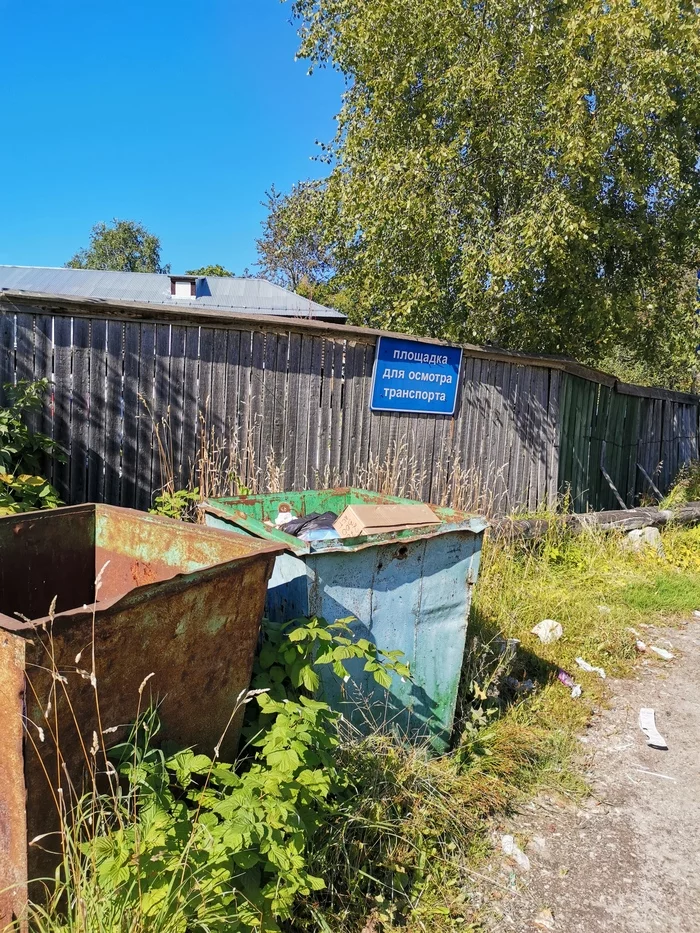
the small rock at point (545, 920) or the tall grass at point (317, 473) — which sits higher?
the tall grass at point (317, 473)

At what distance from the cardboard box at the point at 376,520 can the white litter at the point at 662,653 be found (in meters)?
2.81

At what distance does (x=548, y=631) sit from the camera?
5020mm

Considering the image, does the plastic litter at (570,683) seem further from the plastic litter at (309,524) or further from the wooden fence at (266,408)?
the wooden fence at (266,408)

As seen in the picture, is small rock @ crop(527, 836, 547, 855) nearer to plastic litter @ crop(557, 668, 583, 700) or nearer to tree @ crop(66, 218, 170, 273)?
plastic litter @ crop(557, 668, 583, 700)

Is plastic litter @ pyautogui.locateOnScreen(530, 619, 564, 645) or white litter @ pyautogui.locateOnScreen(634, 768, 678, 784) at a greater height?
plastic litter @ pyautogui.locateOnScreen(530, 619, 564, 645)

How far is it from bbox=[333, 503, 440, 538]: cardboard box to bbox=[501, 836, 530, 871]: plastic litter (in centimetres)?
147

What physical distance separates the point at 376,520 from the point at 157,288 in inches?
1005

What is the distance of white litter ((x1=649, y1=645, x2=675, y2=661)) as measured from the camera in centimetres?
511

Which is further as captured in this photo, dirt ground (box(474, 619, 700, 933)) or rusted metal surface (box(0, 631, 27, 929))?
dirt ground (box(474, 619, 700, 933))

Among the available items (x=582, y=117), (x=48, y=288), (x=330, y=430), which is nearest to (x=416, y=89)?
(x=582, y=117)

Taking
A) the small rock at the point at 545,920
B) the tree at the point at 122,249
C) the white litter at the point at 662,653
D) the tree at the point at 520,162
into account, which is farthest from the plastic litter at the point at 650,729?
the tree at the point at 122,249

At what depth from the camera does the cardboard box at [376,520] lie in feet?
10.6

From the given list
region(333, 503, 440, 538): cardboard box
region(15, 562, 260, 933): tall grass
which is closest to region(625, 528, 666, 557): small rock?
region(333, 503, 440, 538): cardboard box

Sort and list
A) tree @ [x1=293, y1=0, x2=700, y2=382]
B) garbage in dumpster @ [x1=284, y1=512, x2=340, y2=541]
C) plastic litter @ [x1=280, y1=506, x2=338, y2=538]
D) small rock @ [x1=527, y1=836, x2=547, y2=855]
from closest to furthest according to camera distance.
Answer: small rock @ [x1=527, y1=836, x2=547, y2=855]
garbage in dumpster @ [x1=284, y1=512, x2=340, y2=541]
plastic litter @ [x1=280, y1=506, x2=338, y2=538]
tree @ [x1=293, y1=0, x2=700, y2=382]
